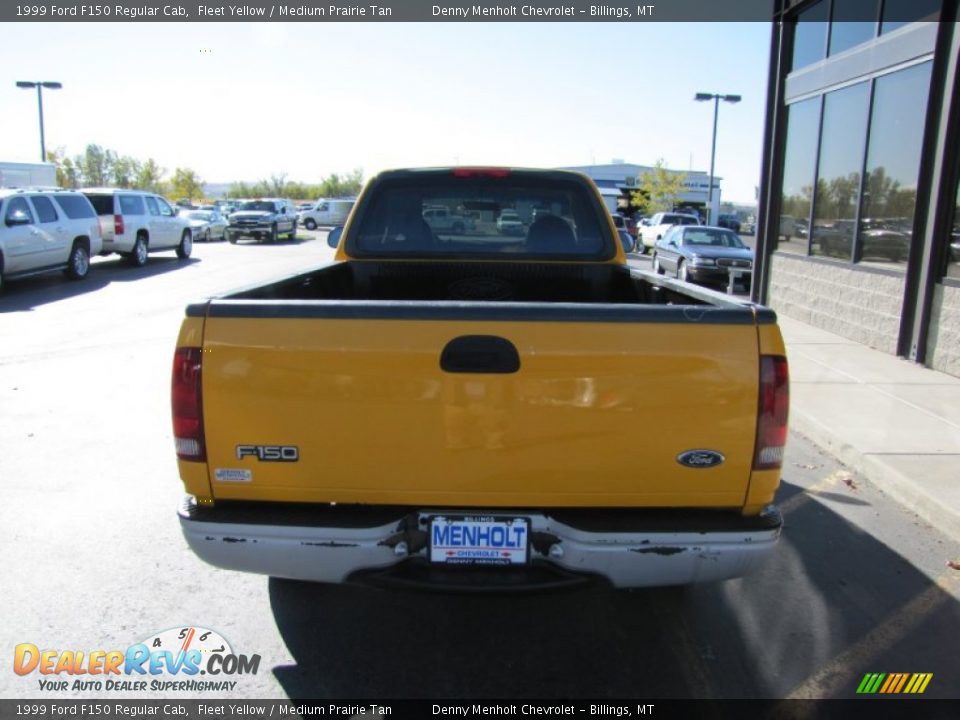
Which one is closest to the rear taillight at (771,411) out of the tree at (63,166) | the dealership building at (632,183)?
the dealership building at (632,183)

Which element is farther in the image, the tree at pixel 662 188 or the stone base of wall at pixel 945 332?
the tree at pixel 662 188

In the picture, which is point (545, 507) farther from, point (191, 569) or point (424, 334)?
point (191, 569)

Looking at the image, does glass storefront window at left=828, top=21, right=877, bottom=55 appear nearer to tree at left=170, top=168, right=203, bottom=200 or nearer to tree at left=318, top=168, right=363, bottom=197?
tree at left=170, top=168, right=203, bottom=200

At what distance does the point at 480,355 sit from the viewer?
8.20ft

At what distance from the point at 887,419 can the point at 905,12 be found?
570cm

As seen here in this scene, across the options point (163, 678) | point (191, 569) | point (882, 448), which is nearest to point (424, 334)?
point (163, 678)

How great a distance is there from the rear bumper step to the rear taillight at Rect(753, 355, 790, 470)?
0.87 ft

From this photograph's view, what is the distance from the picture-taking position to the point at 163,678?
2.92 meters

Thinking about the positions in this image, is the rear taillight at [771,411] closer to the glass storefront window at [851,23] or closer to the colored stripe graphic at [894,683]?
the colored stripe graphic at [894,683]

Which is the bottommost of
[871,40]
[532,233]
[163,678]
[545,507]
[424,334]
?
[163,678]

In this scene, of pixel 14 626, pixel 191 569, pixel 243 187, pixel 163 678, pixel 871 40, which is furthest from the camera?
pixel 243 187

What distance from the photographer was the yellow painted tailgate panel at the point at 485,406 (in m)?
2.48

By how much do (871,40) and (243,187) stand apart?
93.2m

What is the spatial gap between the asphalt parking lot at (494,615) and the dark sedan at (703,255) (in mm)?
13533
